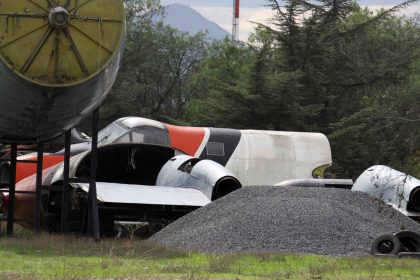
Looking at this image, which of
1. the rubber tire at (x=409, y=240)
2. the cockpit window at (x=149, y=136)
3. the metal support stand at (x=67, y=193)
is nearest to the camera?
the rubber tire at (x=409, y=240)

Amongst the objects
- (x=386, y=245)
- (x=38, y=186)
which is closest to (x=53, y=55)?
(x=38, y=186)

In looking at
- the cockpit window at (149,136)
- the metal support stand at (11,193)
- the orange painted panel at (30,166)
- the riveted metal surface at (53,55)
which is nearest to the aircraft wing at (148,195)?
the metal support stand at (11,193)

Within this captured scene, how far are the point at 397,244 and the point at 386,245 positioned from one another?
0.22m

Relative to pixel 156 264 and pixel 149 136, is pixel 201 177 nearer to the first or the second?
pixel 149 136

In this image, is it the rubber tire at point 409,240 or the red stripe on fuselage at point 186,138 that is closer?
the rubber tire at point 409,240

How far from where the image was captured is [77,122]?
1473 centimetres

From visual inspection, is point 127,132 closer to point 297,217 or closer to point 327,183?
point 327,183

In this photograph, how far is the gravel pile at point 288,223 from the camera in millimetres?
14164

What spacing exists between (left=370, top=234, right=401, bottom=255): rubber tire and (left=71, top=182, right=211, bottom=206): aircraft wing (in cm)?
466

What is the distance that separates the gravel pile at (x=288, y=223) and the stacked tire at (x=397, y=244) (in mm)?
234

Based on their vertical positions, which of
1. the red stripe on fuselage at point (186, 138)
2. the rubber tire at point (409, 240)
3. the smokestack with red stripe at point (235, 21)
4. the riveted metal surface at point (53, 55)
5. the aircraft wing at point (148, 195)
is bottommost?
the rubber tire at point (409, 240)

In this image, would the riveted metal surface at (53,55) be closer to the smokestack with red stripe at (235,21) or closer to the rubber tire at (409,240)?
the rubber tire at (409,240)

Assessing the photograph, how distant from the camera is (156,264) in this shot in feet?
37.4

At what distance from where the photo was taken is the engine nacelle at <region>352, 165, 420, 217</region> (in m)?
18.1
